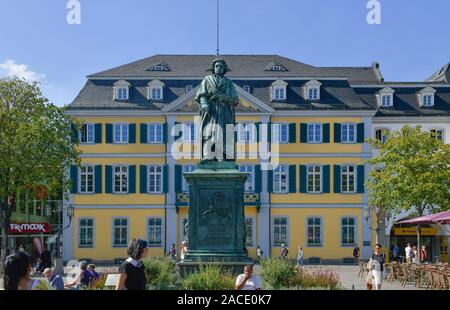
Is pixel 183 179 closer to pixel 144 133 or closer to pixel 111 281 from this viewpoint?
pixel 144 133

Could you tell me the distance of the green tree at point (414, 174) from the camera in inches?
1430

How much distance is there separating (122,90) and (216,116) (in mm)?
30430

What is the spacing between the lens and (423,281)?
77.6 ft

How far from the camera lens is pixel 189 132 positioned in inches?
1820

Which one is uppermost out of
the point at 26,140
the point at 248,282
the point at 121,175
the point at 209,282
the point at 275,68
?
the point at 275,68

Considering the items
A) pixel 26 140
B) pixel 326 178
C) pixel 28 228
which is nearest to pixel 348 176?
pixel 326 178

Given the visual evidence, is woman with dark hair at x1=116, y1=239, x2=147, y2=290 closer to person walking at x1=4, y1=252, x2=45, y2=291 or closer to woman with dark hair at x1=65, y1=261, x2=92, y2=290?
person walking at x1=4, y1=252, x2=45, y2=291

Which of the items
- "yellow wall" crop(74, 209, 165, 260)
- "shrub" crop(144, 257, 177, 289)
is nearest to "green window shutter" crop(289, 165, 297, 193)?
"yellow wall" crop(74, 209, 165, 260)

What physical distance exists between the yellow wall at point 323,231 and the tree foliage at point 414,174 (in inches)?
308

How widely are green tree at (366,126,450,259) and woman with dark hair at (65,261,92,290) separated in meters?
22.8

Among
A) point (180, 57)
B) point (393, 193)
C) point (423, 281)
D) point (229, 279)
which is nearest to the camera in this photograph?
point (229, 279)

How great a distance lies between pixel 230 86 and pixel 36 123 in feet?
48.6

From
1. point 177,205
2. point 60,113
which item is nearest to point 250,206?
point 177,205
